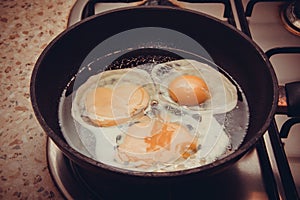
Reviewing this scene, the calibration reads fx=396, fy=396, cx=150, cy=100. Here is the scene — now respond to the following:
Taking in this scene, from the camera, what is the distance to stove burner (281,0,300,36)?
1217 mm

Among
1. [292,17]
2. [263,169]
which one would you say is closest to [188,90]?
[263,169]

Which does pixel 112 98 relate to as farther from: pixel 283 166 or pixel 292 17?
pixel 292 17

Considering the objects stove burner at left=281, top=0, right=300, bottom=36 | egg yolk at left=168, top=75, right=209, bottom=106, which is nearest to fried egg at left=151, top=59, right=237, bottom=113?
egg yolk at left=168, top=75, right=209, bottom=106

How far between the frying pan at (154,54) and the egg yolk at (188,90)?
0.09 m

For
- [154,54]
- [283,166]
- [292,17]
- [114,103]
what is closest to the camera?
[283,166]

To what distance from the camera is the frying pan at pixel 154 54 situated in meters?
0.85

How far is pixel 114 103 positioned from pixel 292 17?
25.6 inches

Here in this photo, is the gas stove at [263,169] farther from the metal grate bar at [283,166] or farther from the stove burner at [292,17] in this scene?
the stove burner at [292,17]

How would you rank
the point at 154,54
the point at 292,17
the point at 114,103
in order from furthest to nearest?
the point at 292,17 → the point at 154,54 → the point at 114,103

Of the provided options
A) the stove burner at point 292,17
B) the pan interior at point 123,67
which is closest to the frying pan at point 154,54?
the pan interior at point 123,67

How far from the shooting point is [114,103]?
0.97 meters

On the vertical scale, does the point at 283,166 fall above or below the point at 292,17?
below

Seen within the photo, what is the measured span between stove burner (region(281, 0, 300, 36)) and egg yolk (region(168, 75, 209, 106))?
39 centimetres

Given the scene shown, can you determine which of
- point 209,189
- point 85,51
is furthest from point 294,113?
point 85,51
